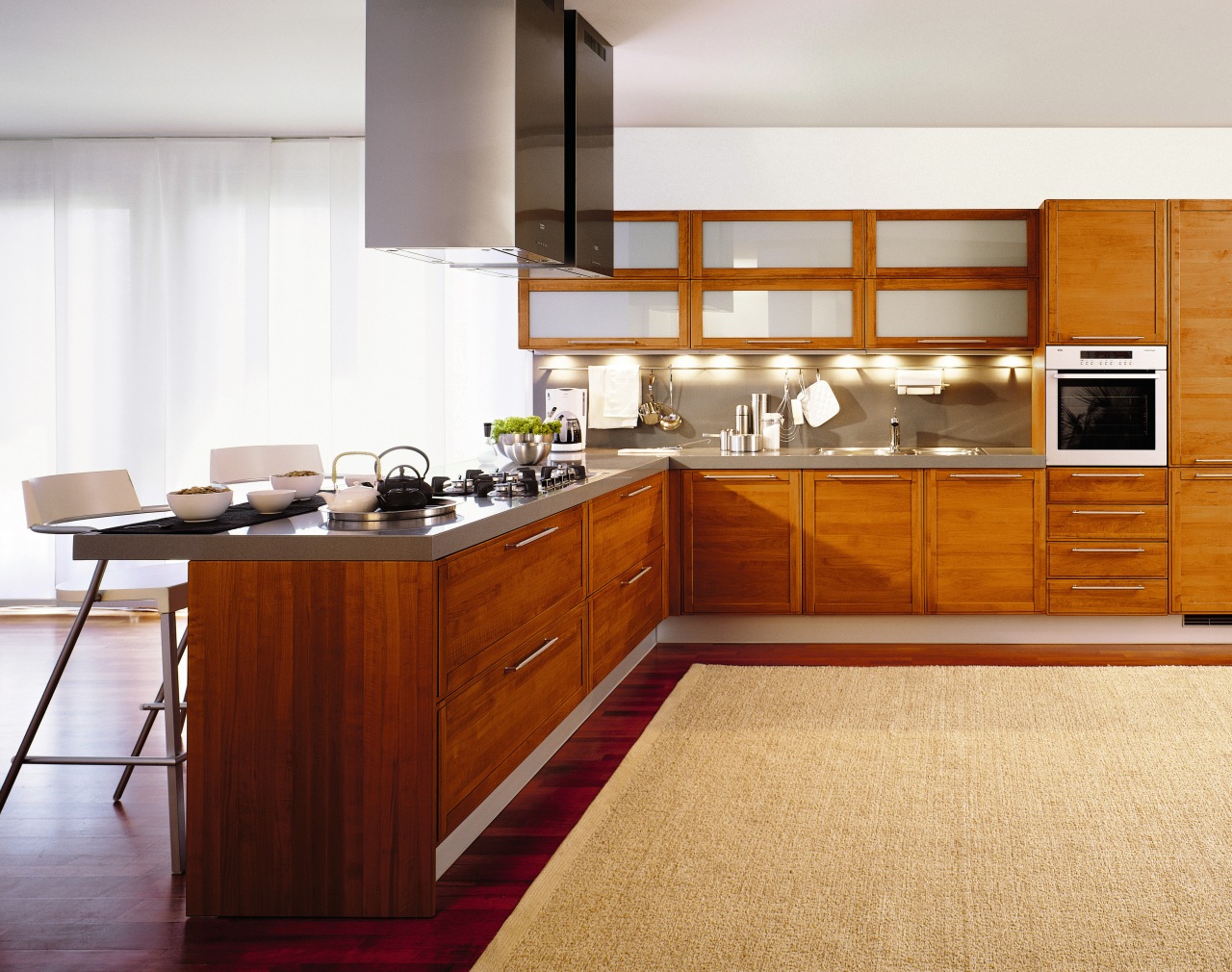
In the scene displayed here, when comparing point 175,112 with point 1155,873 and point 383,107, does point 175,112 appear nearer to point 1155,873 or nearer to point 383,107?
point 383,107

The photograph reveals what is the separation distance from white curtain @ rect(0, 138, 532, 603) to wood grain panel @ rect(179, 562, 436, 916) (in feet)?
12.7

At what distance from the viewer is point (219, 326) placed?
249 inches

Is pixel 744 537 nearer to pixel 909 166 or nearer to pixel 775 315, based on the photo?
pixel 775 315

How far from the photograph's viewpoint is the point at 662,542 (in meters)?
5.29

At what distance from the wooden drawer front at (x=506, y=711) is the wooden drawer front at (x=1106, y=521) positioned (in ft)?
9.05

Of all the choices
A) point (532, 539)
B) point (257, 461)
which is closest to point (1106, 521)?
point (532, 539)

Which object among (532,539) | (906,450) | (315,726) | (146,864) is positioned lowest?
(146,864)

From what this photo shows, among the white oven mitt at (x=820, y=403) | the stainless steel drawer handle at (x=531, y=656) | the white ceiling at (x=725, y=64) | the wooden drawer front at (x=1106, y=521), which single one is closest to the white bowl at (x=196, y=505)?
the stainless steel drawer handle at (x=531, y=656)

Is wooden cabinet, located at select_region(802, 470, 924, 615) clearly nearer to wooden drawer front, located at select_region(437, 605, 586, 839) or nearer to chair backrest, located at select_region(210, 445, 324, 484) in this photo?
wooden drawer front, located at select_region(437, 605, 586, 839)

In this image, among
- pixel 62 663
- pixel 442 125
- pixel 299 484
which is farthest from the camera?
pixel 442 125

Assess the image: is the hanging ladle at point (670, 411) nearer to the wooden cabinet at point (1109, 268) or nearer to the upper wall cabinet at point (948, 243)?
the upper wall cabinet at point (948, 243)

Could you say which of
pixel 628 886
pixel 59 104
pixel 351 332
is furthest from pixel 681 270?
pixel 628 886

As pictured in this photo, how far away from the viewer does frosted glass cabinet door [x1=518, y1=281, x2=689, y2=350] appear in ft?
18.8

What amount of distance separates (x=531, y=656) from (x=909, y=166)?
4056 millimetres
